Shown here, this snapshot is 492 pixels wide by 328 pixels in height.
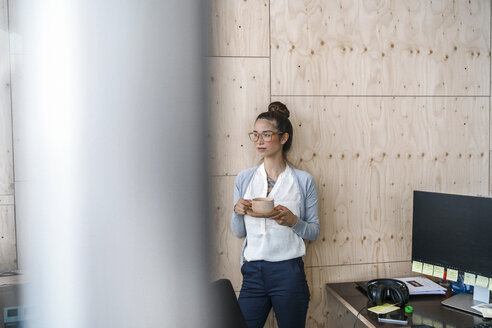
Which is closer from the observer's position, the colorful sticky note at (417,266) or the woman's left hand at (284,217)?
the woman's left hand at (284,217)

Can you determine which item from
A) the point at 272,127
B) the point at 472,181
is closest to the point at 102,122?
the point at 272,127

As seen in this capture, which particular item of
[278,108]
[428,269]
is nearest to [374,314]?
[428,269]

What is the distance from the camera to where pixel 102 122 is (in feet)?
0.50

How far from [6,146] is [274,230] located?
195 cm

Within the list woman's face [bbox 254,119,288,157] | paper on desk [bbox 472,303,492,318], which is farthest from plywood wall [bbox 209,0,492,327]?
paper on desk [bbox 472,303,492,318]

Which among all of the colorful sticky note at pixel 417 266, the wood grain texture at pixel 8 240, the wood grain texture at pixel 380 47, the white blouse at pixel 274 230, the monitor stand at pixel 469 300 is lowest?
the monitor stand at pixel 469 300

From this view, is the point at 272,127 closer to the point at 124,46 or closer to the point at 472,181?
the point at 472,181

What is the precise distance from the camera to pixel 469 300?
195 centimetres

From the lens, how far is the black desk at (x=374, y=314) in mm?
1731

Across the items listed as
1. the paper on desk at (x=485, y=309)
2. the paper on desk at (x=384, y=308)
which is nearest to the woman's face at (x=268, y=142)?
the paper on desk at (x=384, y=308)

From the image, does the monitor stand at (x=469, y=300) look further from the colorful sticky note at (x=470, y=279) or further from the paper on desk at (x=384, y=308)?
the paper on desk at (x=384, y=308)

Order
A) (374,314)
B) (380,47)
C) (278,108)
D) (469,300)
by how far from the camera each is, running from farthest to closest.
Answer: (380,47) → (278,108) → (469,300) → (374,314)

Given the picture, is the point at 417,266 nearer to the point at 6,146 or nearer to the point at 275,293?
the point at 275,293

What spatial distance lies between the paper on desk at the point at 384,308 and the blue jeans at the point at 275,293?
1.18 feet
